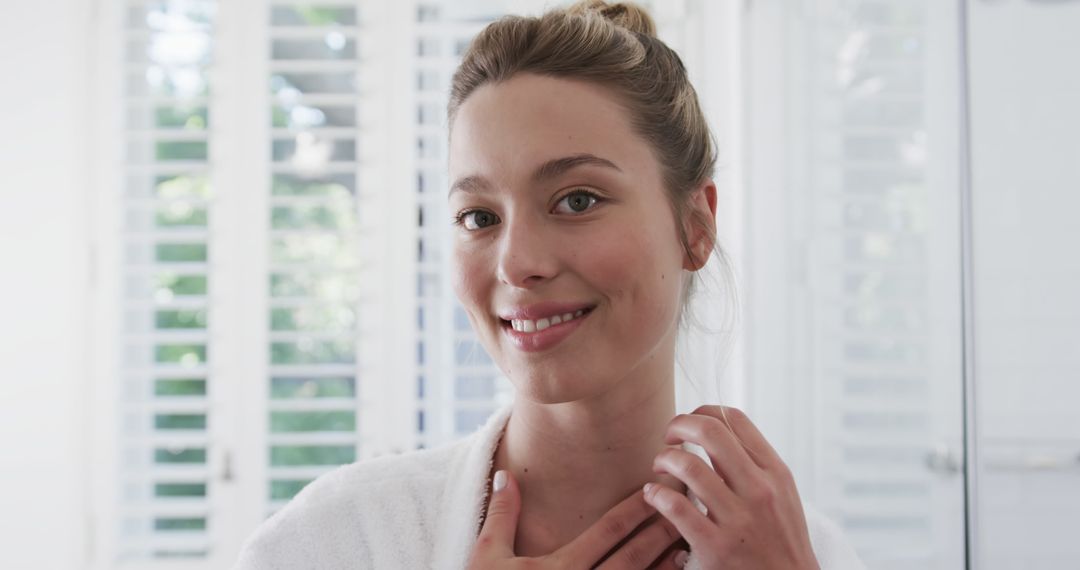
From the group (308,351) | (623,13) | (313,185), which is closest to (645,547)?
(623,13)

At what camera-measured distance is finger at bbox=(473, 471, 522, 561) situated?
3.04ft

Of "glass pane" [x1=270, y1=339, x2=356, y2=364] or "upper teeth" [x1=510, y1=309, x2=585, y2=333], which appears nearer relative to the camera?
"upper teeth" [x1=510, y1=309, x2=585, y2=333]

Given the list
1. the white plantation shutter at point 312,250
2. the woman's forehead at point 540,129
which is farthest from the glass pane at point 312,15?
the woman's forehead at point 540,129

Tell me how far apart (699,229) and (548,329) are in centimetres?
26

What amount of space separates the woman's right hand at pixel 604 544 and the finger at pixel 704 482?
0.24 ft

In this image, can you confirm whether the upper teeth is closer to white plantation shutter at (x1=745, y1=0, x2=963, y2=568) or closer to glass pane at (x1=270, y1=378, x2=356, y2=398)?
white plantation shutter at (x1=745, y1=0, x2=963, y2=568)

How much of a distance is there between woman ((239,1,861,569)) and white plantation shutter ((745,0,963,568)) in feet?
0.74

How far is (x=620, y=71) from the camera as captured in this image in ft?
3.07

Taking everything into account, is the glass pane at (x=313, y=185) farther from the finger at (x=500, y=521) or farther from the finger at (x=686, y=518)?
the finger at (x=686, y=518)

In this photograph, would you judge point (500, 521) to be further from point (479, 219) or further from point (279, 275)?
point (279, 275)

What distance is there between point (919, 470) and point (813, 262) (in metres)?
0.53

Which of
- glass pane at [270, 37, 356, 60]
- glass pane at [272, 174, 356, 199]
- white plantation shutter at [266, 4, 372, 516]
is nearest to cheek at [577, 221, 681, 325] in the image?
white plantation shutter at [266, 4, 372, 516]

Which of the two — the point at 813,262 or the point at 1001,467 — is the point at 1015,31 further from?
the point at 813,262

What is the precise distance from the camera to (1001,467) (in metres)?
0.83
